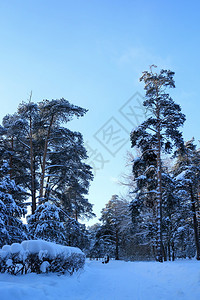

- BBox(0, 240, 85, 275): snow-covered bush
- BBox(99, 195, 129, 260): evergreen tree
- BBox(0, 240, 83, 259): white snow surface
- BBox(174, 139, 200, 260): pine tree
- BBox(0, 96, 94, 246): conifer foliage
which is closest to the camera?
BBox(0, 240, 85, 275): snow-covered bush

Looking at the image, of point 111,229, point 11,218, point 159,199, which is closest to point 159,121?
point 159,199

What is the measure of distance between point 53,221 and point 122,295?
7.31 meters

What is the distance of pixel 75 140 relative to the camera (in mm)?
17547

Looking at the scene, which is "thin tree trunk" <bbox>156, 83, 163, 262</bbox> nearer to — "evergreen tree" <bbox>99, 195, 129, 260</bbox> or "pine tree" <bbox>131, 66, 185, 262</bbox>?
"pine tree" <bbox>131, 66, 185, 262</bbox>

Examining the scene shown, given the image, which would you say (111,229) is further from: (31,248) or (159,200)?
(31,248)

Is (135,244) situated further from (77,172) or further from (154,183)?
(77,172)

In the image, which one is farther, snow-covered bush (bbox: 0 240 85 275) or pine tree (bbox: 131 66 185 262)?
pine tree (bbox: 131 66 185 262)

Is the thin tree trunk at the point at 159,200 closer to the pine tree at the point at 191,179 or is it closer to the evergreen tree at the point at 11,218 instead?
the pine tree at the point at 191,179

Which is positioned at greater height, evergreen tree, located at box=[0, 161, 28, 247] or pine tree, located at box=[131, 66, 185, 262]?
pine tree, located at box=[131, 66, 185, 262]

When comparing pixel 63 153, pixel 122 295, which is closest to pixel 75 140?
pixel 63 153

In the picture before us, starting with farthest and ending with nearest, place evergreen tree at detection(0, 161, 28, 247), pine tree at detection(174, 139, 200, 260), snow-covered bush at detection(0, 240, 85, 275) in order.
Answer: pine tree at detection(174, 139, 200, 260)
evergreen tree at detection(0, 161, 28, 247)
snow-covered bush at detection(0, 240, 85, 275)

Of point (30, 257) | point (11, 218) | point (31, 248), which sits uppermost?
point (11, 218)

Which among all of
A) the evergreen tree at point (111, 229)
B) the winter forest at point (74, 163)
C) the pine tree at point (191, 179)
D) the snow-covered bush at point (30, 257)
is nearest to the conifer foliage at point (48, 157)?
the winter forest at point (74, 163)

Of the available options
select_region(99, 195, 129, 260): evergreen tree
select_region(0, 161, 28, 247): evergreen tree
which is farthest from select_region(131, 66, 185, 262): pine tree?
select_region(99, 195, 129, 260): evergreen tree
